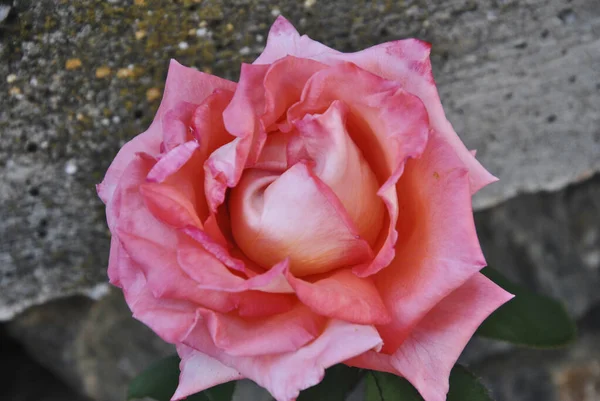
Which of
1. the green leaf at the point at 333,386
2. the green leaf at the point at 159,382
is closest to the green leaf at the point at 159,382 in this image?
the green leaf at the point at 159,382

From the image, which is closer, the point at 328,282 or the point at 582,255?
the point at 328,282

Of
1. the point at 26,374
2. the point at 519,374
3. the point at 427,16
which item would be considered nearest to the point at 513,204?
the point at 519,374

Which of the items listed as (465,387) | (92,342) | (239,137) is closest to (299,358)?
(239,137)

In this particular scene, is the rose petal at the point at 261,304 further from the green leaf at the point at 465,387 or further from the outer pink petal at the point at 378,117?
the green leaf at the point at 465,387

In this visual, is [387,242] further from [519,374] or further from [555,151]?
[519,374]

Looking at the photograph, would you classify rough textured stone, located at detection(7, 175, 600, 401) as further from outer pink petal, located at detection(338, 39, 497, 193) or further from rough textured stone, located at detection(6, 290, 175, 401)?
outer pink petal, located at detection(338, 39, 497, 193)

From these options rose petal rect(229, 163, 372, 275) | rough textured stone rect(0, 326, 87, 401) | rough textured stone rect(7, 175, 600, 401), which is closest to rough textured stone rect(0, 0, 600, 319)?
rough textured stone rect(7, 175, 600, 401)

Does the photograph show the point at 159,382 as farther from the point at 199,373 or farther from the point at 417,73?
the point at 417,73
